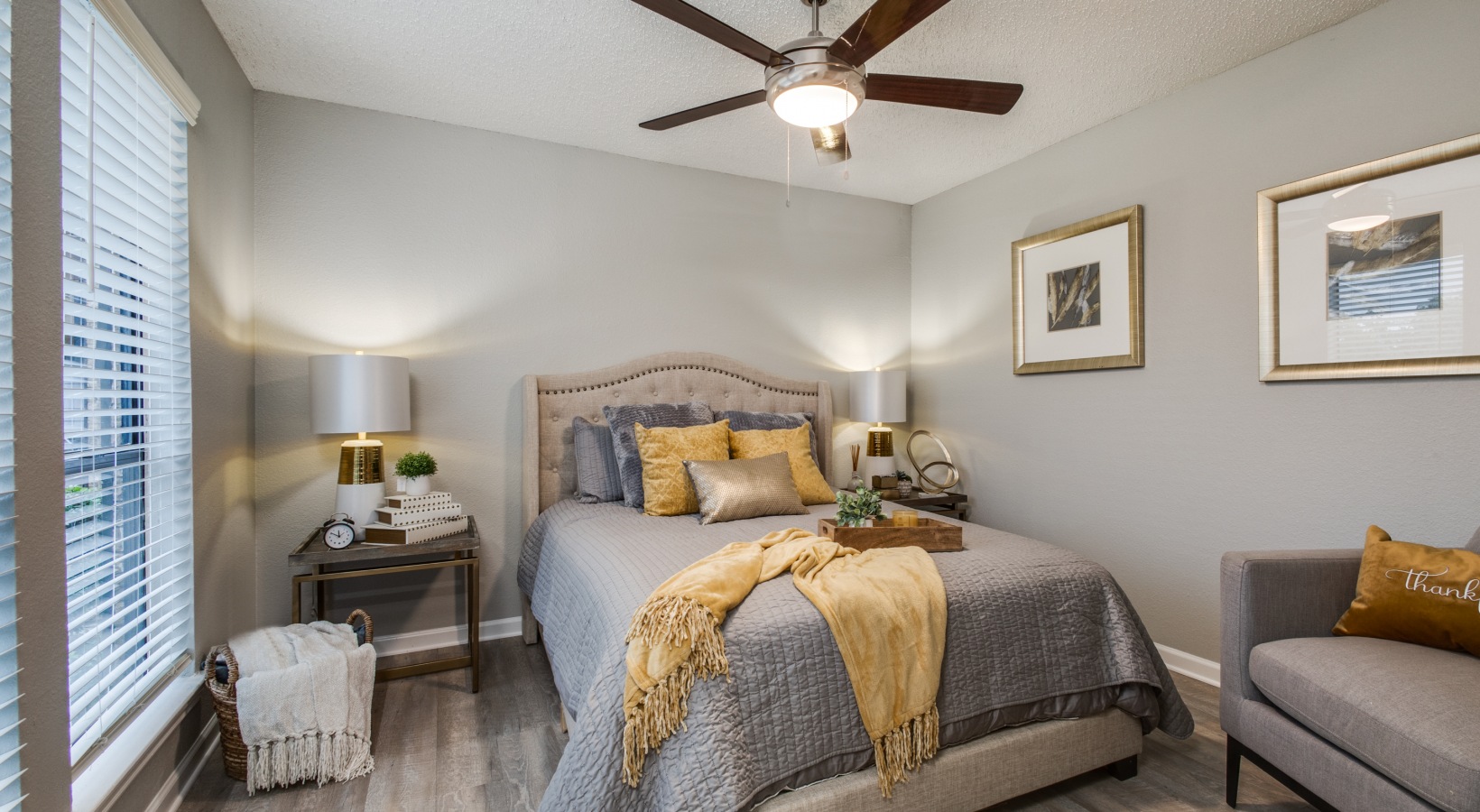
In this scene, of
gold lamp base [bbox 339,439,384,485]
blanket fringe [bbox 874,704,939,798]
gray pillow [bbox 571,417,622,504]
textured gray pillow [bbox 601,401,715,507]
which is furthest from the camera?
gray pillow [bbox 571,417,622,504]

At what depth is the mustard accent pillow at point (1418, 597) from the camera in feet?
5.38

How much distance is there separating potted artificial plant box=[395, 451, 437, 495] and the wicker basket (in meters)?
0.83

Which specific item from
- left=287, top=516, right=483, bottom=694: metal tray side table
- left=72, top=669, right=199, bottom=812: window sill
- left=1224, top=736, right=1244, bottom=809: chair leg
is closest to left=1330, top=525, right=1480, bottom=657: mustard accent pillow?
left=1224, top=736, right=1244, bottom=809: chair leg

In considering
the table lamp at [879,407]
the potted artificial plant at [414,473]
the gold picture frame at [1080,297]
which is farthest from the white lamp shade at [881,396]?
the potted artificial plant at [414,473]

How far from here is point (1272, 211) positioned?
246 centimetres

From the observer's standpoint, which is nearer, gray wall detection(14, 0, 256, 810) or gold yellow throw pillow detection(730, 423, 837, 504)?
gray wall detection(14, 0, 256, 810)

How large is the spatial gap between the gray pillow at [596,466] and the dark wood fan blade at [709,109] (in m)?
1.44

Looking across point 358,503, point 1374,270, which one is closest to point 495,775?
point 358,503

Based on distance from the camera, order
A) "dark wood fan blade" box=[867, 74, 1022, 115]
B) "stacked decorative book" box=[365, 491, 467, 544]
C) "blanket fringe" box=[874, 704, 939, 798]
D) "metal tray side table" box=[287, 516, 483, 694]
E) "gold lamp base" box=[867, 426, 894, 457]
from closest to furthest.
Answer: "blanket fringe" box=[874, 704, 939, 798]
"dark wood fan blade" box=[867, 74, 1022, 115]
"metal tray side table" box=[287, 516, 483, 694]
"stacked decorative book" box=[365, 491, 467, 544]
"gold lamp base" box=[867, 426, 894, 457]

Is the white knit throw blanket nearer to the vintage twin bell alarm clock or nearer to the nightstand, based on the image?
the vintage twin bell alarm clock

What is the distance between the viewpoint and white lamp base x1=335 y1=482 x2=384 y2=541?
262 centimetres

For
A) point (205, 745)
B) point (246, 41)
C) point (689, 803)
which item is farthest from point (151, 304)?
point (689, 803)

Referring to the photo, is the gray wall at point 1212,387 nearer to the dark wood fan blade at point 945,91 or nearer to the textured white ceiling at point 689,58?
the textured white ceiling at point 689,58

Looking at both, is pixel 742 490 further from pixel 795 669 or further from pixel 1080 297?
pixel 1080 297
